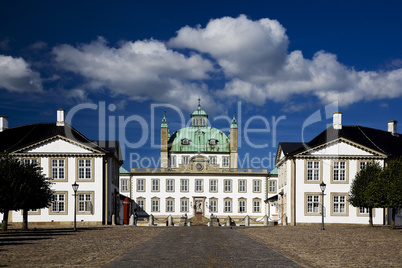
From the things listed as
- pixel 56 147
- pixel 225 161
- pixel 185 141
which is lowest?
pixel 225 161

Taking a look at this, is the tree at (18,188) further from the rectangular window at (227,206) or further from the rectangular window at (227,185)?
the rectangular window at (227,185)

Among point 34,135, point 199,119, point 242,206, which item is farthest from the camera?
point 199,119

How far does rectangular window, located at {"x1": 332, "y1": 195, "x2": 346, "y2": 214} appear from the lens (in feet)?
178

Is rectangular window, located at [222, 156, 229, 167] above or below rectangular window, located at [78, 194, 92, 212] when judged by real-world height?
above

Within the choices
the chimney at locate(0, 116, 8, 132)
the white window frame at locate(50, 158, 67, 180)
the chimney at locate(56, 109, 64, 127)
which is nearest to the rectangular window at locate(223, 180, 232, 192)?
the chimney at locate(56, 109, 64, 127)

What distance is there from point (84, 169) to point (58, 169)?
2.36 meters

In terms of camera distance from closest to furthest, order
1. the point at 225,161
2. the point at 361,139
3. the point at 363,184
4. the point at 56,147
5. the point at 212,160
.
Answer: the point at 363,184, the point at 56,147, the point at 361,139, the point at 212,160, the point at 225,161

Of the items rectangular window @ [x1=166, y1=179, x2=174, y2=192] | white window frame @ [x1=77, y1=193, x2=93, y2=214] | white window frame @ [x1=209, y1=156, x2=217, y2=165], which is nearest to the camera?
white window frame @ [x1=77, y1=193, x2=93, y2=214]

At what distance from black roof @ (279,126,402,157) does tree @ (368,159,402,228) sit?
958cm

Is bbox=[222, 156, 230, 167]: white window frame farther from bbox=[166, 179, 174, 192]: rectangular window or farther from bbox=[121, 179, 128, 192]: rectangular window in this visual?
bbox=[121, 179, 128, 192]: rectangular window

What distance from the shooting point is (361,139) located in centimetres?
5666

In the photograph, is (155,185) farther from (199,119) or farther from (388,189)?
(388,189)

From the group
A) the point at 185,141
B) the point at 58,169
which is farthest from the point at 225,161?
the point at 58,169

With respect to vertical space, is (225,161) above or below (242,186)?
above
